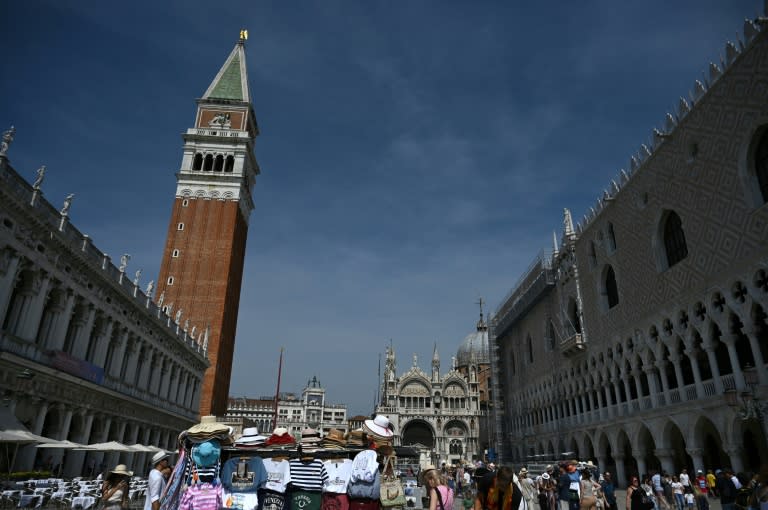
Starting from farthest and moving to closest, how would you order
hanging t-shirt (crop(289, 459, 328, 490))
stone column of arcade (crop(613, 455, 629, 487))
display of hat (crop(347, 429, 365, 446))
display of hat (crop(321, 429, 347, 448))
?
stone column of arcade (crop(613, 455, 629, 487))
display of hat (crop(347, 429, 365, 446))
display of hat (crop(321, 429, 347, 448))
hanging t-shirt (crop(289, 459, 328, 490))

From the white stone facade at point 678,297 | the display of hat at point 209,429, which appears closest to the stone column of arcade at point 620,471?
the white stone facade at point 678,297

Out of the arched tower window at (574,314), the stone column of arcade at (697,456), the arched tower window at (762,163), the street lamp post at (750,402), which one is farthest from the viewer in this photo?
the arched tower window at (574,314)

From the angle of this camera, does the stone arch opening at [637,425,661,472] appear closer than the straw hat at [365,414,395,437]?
No

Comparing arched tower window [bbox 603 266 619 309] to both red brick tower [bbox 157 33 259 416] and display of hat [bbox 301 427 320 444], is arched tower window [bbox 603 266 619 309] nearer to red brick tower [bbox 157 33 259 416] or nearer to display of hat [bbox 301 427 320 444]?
display of hat [bbox 301 427 320 444]

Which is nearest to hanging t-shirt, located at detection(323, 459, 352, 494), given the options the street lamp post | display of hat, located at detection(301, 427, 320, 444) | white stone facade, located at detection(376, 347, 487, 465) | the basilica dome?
display of hat, located at detection(301, 427, 320, 444)

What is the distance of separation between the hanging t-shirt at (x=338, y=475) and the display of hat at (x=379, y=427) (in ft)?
2.67

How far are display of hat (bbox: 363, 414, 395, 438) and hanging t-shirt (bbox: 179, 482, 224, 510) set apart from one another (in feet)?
7.28

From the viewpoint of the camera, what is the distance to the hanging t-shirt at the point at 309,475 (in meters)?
6.54

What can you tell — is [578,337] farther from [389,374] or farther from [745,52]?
[389,374]

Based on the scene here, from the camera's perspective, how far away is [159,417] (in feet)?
106

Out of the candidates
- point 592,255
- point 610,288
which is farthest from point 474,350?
point 610,288

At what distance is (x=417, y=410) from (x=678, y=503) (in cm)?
4674

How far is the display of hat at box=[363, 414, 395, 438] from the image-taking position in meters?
7.50

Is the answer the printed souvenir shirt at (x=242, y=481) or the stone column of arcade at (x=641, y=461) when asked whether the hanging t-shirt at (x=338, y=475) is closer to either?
the printed souvenir shirt at (x=242, y=481)
